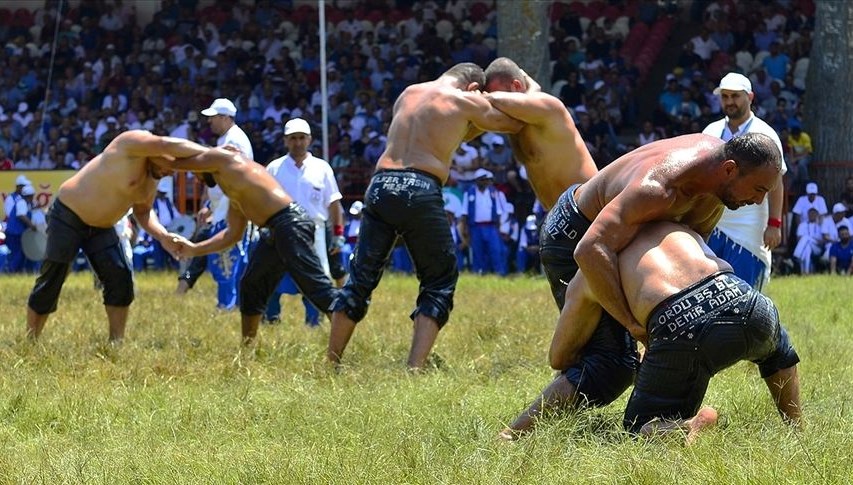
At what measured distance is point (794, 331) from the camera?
8867 mm

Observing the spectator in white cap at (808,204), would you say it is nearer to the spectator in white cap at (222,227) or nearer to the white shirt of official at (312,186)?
the white shirt of official at (312,186)

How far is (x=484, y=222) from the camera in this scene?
17219mm

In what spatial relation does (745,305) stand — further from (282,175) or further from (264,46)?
(264,46)

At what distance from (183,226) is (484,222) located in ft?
11.8

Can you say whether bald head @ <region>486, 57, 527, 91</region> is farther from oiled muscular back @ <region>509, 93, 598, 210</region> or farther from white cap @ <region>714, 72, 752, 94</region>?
white cap @ <region>714, 72, 752, 94</region>

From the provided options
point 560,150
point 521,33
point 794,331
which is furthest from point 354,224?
point 560,150

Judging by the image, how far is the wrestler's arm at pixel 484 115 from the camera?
6969mm

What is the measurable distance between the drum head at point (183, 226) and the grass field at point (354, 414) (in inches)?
263

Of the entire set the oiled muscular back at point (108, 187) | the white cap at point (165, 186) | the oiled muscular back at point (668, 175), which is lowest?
the white cap at point (165, 186)

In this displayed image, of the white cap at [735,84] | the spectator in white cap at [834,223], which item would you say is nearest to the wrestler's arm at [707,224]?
the white cap at [735,84]

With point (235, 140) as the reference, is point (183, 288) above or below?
below

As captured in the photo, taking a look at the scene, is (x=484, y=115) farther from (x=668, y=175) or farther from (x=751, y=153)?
(x=751, y=153)

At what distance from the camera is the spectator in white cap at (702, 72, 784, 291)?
7746 mm

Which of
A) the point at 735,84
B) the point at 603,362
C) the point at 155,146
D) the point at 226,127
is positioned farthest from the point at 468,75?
the point at 226,127
